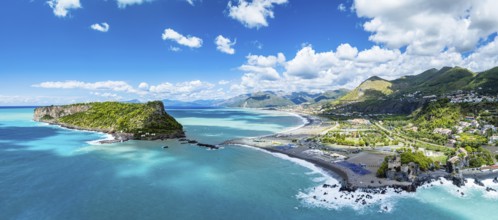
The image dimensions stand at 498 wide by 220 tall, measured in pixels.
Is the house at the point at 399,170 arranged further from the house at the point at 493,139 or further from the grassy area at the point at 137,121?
the grassy area at the point at 137,121

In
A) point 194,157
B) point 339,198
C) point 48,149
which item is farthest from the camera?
point 48,149

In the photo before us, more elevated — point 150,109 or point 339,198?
point 150,109

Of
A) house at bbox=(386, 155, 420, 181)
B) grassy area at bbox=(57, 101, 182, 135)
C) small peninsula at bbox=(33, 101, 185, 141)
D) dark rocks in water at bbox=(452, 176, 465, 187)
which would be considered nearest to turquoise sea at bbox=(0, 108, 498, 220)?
dark rocks in water at bbox=(452, 176, 465, 187)

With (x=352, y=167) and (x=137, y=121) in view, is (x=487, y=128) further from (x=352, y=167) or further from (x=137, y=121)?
(x=137, y=121)

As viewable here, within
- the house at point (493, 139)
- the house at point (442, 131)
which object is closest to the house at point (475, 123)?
the house at point (442, 131)

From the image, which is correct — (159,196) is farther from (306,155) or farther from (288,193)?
(306,155)

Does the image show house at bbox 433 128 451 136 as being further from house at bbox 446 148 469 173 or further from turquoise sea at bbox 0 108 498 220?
turquoise sea at bbox 0 108 498 220

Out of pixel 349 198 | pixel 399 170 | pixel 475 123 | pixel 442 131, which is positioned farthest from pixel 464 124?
pixel 349 198

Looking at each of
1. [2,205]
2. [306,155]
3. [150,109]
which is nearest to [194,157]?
[306,155]
